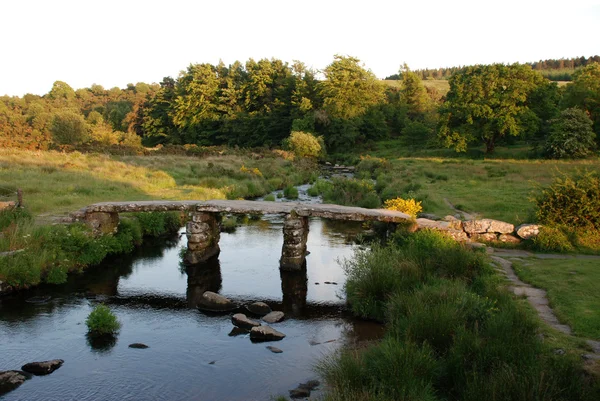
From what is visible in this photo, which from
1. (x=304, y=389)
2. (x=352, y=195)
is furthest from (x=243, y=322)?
(x=352, y=195)

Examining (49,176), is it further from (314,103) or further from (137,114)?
(137,114)

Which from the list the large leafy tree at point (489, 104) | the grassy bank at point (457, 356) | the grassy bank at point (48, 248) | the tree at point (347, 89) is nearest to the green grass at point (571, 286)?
the grassy bank at point (457, 356)

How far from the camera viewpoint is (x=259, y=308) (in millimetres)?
12219

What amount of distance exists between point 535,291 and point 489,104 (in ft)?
126

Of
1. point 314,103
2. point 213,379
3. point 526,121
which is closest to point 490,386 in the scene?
point 213,379

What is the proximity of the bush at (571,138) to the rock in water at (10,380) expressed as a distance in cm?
3922

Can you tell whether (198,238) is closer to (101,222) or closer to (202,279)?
(202,279)

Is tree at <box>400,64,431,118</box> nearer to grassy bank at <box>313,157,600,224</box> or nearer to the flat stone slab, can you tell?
grassy bank at <box>313,157,600,224</box>

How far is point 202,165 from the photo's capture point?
128 feet

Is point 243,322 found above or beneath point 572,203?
beneath

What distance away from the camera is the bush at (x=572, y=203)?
14.1 metres

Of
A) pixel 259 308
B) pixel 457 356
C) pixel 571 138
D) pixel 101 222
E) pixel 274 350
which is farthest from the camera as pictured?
pixel 571 138

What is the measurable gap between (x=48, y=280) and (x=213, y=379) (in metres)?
7.44

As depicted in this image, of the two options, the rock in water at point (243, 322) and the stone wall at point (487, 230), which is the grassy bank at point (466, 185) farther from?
the rock in water at point (243, 322)
